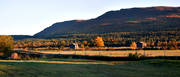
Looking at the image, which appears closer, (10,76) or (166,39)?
(10,76)

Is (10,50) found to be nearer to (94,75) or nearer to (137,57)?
(137,57)

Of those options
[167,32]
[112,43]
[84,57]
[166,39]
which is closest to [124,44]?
[112,43]

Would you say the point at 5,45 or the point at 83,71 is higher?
the point at 5,45

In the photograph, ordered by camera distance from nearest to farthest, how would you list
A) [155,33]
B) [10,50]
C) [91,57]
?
[91,57] < [10,50] < [155,33]

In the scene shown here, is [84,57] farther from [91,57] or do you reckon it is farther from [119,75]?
[119,75]

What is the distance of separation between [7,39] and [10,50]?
3.47 metres

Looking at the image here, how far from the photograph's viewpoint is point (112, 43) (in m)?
96.4

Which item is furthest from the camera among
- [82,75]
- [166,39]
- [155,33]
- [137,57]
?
[155,33]

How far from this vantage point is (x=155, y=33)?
4080 inches

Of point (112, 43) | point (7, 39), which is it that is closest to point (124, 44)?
point (112, 43)

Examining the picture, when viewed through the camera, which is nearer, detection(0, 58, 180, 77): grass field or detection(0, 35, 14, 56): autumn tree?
detection(0, 58, 180, 77): grass field

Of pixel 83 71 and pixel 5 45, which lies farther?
pixel 5 45

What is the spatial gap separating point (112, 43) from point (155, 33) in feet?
62.9

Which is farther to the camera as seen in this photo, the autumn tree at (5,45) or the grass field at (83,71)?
the autumn tree at (5,45)
